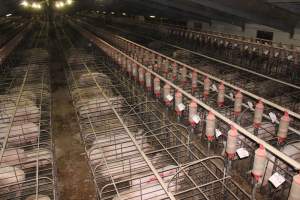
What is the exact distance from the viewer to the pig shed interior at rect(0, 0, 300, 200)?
4.51 meters

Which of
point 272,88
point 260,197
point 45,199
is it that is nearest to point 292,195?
point 260,197

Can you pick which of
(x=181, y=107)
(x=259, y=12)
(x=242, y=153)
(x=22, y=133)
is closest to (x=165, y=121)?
(x=181, y=107)

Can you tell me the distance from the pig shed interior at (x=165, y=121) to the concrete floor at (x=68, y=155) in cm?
3

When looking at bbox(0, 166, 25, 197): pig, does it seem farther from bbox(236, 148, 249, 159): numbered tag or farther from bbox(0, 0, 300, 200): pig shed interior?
bbox(236, 148, 249, 159): numbered tag

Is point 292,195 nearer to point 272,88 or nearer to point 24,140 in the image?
point 24,140

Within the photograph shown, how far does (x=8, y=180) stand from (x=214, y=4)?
11.6 m

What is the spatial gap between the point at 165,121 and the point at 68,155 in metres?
2.96

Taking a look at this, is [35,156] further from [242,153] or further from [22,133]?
[242,153]

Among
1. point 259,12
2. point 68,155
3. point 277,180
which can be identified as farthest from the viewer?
point 259,12

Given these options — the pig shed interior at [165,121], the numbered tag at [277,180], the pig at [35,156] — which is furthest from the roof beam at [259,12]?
the numbered tag at [277,180]

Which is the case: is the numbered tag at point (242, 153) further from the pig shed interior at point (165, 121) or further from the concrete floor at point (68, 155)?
the concrete floor at point (68, 155)

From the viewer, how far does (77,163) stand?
739 cm

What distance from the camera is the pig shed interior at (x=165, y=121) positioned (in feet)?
14.8

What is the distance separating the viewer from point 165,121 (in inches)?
281
